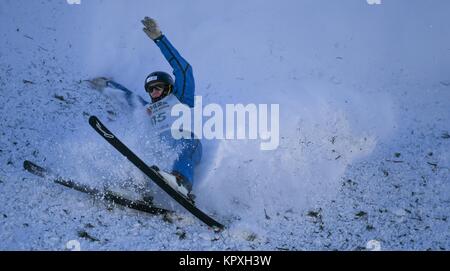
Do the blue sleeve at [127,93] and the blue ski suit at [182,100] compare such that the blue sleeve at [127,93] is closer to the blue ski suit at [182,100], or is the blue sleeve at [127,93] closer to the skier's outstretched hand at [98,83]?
the skier's outstretched hand at [98,83]

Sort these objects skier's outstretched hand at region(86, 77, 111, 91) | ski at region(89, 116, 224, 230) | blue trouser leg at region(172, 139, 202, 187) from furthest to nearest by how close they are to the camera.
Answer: skier's outstretched hand at region(86, 77, 111, 91), blue trouser leg at region(172, 139, 202, 187), ski at region(89, 116, 224, 230)

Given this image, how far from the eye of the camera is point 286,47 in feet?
16.9

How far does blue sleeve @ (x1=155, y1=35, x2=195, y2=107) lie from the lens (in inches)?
155

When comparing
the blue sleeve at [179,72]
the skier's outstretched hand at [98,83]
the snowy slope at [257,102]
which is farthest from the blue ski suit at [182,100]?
the skier's outstretched hand at [98,83]

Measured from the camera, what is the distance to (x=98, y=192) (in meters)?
3.46

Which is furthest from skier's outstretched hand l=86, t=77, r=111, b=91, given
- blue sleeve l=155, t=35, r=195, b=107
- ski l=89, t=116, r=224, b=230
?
ski l=89, t=116, r=224, b=230

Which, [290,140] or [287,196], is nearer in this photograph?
[287,196]

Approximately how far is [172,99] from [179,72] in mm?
233

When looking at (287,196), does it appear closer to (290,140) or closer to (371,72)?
(290,140)

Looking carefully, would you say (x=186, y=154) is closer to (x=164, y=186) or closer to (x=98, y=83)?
(x=164, y=186)

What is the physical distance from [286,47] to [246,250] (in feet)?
8.80

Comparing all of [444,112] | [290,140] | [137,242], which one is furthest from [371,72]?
[137,242]

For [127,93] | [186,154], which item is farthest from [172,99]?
[127,93]

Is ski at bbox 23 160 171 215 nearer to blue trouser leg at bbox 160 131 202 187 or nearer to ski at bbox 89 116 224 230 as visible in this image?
ski at bbox 89 116 224 230
